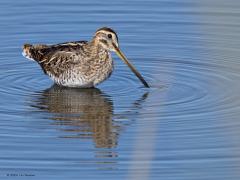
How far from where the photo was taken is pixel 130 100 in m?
12.8

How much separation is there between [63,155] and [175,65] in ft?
15.4

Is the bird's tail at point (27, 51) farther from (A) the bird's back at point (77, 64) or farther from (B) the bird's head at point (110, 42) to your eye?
(B) the bird's head at point (110, 42)

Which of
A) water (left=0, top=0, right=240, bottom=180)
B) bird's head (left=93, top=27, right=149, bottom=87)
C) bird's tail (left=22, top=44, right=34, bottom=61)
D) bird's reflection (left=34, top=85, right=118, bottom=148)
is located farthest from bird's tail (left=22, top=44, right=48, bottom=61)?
bird's head (left=93, top=27, right=149, bottom=87)

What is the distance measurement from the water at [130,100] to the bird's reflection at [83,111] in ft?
0.05

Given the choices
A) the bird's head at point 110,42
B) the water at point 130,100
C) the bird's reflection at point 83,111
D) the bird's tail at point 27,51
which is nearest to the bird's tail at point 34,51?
the bird's tail at point 27,51

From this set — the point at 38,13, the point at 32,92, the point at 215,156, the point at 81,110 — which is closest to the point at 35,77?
the point at 32,92

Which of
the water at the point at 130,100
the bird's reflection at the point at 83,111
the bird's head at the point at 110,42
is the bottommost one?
the bird's reflection at the point at 83,111

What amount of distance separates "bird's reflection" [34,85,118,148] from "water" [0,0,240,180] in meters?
0.01

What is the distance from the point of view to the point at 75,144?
10688mm

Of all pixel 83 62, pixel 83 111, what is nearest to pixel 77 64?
pixel 83 62

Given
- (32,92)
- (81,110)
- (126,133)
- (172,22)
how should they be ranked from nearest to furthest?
(126,133) < (81,110) < (32,92) < (172,22)

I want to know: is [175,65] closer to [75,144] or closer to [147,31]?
[147,31]

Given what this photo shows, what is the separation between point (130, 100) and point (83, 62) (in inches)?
53.7

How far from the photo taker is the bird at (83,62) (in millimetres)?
13577
